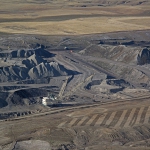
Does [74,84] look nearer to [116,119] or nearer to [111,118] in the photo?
[111,118]

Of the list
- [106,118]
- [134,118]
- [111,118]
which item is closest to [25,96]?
[106,118]

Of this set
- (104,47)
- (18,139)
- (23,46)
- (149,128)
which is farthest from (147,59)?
(18,139)

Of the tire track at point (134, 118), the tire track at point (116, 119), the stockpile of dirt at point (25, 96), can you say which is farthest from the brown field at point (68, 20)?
the tire track at point (116, 119)

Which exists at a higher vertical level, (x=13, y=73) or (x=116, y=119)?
(x=116, y=119)

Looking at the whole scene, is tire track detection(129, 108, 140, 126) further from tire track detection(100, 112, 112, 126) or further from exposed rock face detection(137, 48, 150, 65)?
exposed rock face detection(137, 48, 150, 65)

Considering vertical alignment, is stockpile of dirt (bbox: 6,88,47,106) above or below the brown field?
below

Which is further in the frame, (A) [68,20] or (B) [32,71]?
(A) [68,20]

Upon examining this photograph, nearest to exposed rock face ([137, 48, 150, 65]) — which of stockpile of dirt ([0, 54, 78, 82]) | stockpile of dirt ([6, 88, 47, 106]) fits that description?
stockpile of dirt ([0, 54, 78, 82])

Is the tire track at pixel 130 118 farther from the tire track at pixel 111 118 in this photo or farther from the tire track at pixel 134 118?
the tire track at pixel 111 118

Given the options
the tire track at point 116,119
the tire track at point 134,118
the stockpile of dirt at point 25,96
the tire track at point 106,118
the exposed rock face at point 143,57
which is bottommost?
the stockpile of dirt at point 25,96

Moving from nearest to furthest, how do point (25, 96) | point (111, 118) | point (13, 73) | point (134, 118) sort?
point (134, 118) < point (111, 118) < point (25, 96) < point (13, 73)
